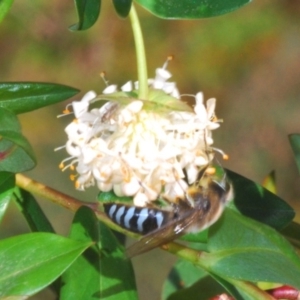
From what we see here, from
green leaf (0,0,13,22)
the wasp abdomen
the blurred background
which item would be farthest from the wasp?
the blurred background

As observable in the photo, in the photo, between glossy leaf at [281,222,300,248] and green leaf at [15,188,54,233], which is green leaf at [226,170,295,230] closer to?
glossy leaf at [281,222,300,248]

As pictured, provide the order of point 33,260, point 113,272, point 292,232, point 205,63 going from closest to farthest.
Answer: point 33,260, point 113,272, point 292,232, point 205,63

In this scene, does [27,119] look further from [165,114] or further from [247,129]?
[165,114]

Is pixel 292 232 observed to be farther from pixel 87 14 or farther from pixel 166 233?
pixel 87 14

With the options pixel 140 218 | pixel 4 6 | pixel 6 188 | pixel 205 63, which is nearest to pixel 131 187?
pixel 140 218

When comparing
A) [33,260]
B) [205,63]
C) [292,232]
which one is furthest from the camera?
[205,63]

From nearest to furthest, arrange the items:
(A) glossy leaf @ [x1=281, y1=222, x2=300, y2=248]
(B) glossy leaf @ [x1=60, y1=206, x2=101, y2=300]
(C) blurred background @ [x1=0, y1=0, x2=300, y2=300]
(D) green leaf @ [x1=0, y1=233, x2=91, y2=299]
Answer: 1. (D) green leaf @ [x1=0, y1=233, x2=91, y2=299]
2. (B) glossy leaf @ [x1=60, y1=206, x2=101, y2=300]
3. (A) glossy leaf @ [x1=281, y1=222, x2=300, y2=248]
4. (C) blurred background @ [x1=0, y1=0, x2=300, y2=300]

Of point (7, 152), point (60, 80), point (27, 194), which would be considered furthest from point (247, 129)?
point (7, 152)
